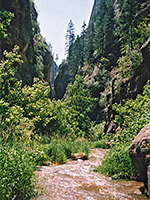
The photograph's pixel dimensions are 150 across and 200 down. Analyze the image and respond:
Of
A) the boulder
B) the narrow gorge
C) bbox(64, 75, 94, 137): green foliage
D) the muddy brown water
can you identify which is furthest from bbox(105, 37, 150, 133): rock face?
the muddy brown water

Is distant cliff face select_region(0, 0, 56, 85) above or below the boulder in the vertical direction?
above

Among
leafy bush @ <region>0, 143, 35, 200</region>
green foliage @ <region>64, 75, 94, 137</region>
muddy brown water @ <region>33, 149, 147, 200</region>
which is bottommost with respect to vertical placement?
muddy brown water @ <region>33, 149, 147, 200</region>

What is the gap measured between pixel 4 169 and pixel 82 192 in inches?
75.3

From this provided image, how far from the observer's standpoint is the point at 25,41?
19.5 m

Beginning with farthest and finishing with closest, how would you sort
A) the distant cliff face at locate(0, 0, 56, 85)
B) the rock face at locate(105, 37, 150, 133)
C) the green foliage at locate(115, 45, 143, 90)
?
the distant cliff face at locate(0, 0, 56, 85), the green foliage at locate(115, 45, 143, 90), the rock face at locate(105, 37, 150, 133)

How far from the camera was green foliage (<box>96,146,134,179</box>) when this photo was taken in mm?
4824

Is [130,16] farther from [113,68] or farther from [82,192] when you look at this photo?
[82,192]

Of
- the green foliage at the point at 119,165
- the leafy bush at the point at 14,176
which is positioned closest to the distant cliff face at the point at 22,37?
the green foliage at the point at 119,165

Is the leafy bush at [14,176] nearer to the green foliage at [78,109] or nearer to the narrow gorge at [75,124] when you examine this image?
the narrow gorge at [75,124]

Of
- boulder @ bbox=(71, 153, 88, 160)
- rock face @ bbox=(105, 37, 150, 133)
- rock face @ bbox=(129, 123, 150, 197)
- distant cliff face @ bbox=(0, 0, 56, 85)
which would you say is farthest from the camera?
distant cliff face @ bbox=(0, 0, 56, 85)

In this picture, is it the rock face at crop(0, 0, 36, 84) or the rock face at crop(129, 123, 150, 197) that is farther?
the rock face at crop(0, 0, 36, 84)

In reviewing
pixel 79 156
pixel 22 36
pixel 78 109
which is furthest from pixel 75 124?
pixel 22 36

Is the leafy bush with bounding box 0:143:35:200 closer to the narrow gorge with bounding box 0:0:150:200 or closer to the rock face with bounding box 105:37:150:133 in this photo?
the narrow gorge with bounding box 0:0:150:200

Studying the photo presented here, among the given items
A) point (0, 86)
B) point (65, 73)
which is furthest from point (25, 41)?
point (65, 73)
